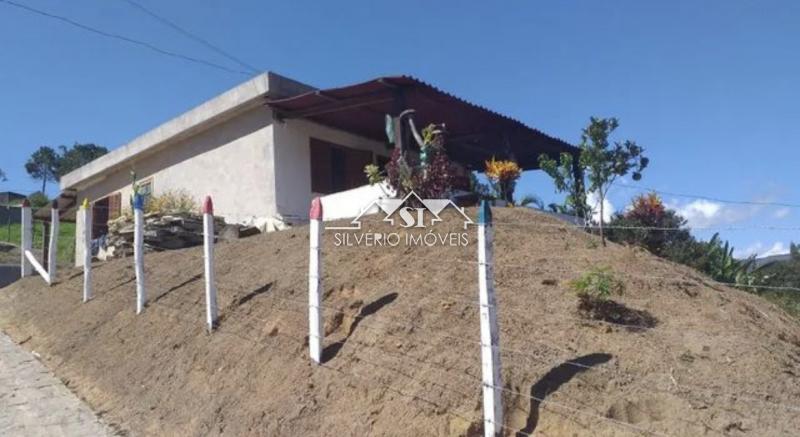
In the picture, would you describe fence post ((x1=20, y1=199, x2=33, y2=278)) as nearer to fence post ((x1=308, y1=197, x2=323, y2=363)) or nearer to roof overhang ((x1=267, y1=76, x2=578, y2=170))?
roof overhang ((x1=267, y1=76, x2=578, y2=170))

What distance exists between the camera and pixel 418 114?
43.6 ft

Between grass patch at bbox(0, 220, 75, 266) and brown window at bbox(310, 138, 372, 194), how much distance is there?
12.9 meters

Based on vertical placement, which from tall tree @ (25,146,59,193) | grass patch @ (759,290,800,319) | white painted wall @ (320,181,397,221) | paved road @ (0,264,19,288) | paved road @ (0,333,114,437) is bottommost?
Answer: paved road @ (0,333,114,437)

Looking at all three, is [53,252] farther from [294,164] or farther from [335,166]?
[335,166]

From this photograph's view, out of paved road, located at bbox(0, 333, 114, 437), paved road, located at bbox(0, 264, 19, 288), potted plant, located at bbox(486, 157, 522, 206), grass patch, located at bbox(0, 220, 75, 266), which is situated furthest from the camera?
grass patch, located at bbox(0, 220, 75, 266)

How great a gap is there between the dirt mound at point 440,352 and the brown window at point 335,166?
6.07 meters

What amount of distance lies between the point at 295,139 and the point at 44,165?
72127 millimetres

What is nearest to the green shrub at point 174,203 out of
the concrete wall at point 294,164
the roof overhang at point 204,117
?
the roof overhang at point 204,117

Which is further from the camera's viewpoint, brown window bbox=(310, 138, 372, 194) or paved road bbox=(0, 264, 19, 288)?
paved road bbox=(0, 264, 19, 288)

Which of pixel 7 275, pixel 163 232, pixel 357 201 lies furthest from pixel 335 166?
pixel 7 275

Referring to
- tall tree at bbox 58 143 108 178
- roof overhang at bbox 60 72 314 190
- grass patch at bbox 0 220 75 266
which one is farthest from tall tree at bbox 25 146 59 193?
roof overhang at bbox 60 72 314 190

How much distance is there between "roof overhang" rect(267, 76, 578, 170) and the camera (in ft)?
37.4

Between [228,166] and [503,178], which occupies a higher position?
[228,166]

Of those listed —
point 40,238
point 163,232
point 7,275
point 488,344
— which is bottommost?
point 488,344
